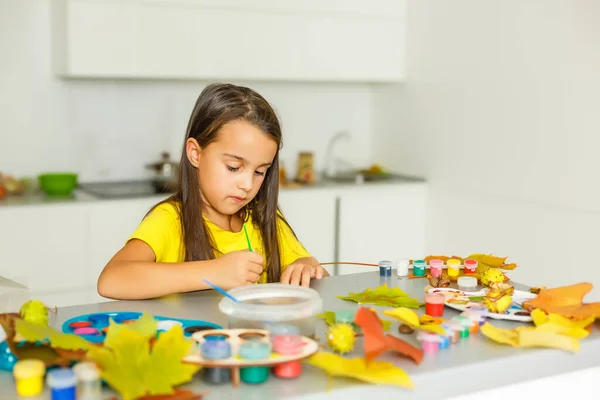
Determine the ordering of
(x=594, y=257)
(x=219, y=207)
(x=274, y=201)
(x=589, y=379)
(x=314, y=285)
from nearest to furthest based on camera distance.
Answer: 1. (x=589, y=379)
2. (x=314, y=285)
3. (x=219, y=207)
4. (x=274, y=201)
5. (x=594, y=257)

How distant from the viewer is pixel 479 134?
134 inches

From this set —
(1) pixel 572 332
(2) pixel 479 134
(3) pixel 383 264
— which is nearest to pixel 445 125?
(2) pixel 479 134

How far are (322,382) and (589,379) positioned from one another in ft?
1.44

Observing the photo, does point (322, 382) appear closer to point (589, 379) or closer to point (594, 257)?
point (589, 379)

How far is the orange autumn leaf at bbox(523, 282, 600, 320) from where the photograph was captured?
1213 millimetres

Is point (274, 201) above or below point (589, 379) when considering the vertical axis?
above

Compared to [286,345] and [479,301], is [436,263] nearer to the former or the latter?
[479,301]

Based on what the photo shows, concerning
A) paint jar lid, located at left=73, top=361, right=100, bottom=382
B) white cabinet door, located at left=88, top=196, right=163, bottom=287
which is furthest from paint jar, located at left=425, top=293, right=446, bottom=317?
white cabinet door, located at left=88, top=196, right=163, bottom=287

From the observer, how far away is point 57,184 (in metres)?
3.24

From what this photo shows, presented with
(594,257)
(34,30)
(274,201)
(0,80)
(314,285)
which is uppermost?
(34,30)

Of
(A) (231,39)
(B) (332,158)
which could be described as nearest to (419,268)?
(A) (231,39)

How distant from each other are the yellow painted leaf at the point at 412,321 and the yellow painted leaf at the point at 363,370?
14 cm

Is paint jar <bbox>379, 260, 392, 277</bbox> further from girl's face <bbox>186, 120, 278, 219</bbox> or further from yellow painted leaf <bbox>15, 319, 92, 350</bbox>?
yellow painted leaf <bbox>15, 319, 92, 350</bbox>

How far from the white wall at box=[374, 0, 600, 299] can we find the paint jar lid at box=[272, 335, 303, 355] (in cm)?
215
